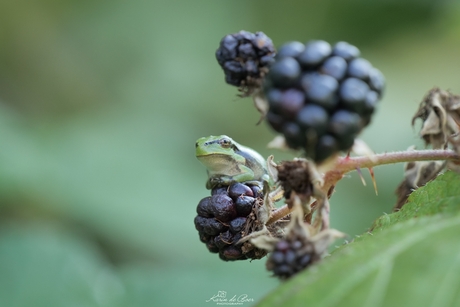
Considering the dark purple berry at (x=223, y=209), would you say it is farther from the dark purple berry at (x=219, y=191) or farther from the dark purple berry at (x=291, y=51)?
the dark purple berry at (x=291, y=51)

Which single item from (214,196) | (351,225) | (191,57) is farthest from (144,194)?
(214,196)

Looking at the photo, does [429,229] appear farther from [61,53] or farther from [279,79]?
[61,53]

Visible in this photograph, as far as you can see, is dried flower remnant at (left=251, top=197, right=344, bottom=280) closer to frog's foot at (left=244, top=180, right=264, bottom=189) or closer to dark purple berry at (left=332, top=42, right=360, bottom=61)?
dark purple berry at (left=332, top=42, right=360, bottom=61)

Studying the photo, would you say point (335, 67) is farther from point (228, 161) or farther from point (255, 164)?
point (228, 161)

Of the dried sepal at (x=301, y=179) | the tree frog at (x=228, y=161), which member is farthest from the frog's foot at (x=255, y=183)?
the dried sepal at (x=301, y=179)
